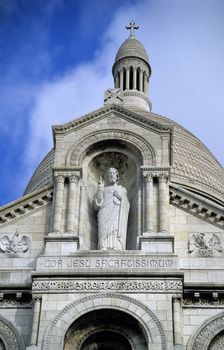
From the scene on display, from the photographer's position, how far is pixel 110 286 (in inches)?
934

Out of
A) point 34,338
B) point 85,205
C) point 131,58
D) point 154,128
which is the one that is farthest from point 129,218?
point 131,58

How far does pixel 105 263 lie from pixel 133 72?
105ft

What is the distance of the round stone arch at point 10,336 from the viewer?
23281 mm

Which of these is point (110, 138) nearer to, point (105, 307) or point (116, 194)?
point (116, 194)

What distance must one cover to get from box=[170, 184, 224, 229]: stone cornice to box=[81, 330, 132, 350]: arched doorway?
452cm

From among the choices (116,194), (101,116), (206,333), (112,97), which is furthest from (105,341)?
(112,97)

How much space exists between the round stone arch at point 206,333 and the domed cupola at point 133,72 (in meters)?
30.8

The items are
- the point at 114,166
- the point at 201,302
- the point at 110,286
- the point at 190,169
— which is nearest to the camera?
the point at 110,286

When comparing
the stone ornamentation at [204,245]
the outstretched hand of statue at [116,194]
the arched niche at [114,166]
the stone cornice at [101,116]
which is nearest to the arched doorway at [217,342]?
the stone ornamentation at [204,245]

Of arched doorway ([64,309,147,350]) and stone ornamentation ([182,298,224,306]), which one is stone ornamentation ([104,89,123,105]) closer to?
stone ornamentation ([182,298,224,306])

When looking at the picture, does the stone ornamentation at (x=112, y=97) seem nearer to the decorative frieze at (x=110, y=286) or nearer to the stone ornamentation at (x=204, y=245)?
the stone ornamentation at (x=204, y=245)

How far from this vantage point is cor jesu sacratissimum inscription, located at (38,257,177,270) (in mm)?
24078

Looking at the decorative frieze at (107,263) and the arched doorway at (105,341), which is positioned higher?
the decorative frieze at (107,263)

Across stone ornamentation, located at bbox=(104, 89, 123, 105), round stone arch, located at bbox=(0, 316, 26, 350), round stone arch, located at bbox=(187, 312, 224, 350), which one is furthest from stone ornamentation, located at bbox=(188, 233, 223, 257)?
stone ornamentation, located at bbox=(104, 89, 123, 105)
